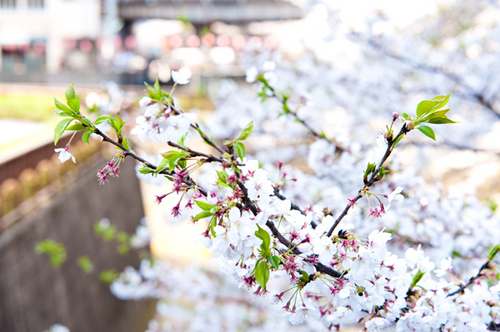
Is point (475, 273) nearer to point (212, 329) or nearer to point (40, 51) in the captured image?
point (212, 329)

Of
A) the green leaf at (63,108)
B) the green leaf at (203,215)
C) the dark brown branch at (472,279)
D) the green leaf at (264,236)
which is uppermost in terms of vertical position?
the green leaf at (63,108)

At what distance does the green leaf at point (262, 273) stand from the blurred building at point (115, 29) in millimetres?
19989

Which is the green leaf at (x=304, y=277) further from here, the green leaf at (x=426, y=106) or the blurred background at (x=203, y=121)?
the blurred background at (x=203, y=121)

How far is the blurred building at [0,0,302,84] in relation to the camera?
2052 cm

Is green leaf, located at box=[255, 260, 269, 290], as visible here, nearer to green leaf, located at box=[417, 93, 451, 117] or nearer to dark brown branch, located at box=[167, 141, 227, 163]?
dark brown branch, located at box=[167, 141, 227, 163]

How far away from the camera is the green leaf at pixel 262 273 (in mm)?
831

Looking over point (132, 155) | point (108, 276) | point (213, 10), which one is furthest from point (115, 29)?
point (132, 155)

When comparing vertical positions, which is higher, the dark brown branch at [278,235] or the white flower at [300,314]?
the dark brown branch at [278,235]

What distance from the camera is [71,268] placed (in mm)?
4477

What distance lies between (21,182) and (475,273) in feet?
14.9

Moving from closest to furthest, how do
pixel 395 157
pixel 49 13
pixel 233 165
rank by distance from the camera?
pixel 233 165, pixel 395 157, pixel 49 13

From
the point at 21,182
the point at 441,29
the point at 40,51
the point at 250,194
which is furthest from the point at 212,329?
the point at 40,51

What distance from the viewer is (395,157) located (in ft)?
5.94

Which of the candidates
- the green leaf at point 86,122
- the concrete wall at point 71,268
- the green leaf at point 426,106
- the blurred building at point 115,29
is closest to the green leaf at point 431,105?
the green leaf at point 426,106
